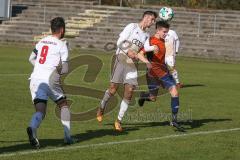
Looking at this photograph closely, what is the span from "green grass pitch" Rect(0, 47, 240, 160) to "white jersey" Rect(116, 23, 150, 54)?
127 centimetres

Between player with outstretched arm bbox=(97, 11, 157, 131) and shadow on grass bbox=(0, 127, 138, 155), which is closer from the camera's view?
shadow on grass bbox=(0, 127, 138, 155)

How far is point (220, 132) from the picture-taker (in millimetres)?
13141

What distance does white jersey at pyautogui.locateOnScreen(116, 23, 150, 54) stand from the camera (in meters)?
13.3

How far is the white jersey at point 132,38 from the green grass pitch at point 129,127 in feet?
4.17

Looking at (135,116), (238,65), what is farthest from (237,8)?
(135,116)

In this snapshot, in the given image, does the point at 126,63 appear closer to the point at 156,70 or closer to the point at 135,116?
the point at 156,70

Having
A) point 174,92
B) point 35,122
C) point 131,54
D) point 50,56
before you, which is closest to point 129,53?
point 131,54

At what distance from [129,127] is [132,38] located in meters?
1.72

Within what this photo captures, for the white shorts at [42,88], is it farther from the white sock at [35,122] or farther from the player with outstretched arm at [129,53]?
the player with outstretched arm at [129,53]

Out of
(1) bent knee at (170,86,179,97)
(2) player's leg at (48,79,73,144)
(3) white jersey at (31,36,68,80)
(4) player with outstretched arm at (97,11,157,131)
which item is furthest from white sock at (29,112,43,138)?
(1) bent knee at (170,86,179,97)

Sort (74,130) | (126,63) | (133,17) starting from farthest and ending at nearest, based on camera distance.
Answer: (133,17) → (126,63) → (74,130)

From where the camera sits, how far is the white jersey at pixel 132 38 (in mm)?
13312

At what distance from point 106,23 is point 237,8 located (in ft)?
30.2

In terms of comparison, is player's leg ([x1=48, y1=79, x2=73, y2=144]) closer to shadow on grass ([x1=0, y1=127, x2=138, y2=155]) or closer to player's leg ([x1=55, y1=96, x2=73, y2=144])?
player's leg ([x1=55, y1=96, x2=73, y2=144])
